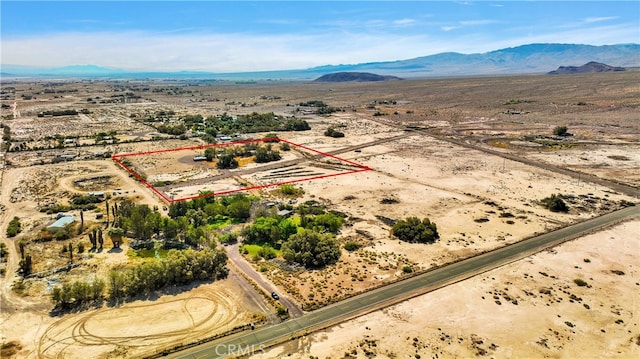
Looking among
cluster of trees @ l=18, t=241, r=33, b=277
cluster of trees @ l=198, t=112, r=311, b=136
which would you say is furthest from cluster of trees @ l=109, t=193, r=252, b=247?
cluster of trees @ l=198, t=112, r=311, b=136

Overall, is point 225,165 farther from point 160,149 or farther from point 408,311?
Answer: point 408,311

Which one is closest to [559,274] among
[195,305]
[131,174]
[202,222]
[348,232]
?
[348,232]

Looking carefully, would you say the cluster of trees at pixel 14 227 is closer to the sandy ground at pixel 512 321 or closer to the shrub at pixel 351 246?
the sandy ground at pixel 512 321

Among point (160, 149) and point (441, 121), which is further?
point (441, 121)

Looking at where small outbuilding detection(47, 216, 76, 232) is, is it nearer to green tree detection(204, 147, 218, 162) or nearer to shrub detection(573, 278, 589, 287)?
green tree detection(204, 147, 218, 162)

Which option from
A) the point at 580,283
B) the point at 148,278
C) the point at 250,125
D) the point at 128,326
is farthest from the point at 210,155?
the point at 580,283

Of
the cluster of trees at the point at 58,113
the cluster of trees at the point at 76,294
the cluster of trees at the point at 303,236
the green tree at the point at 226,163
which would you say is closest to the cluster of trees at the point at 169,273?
the cluster of trees at the point at 76,294

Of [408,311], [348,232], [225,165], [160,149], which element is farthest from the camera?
[160,149]
